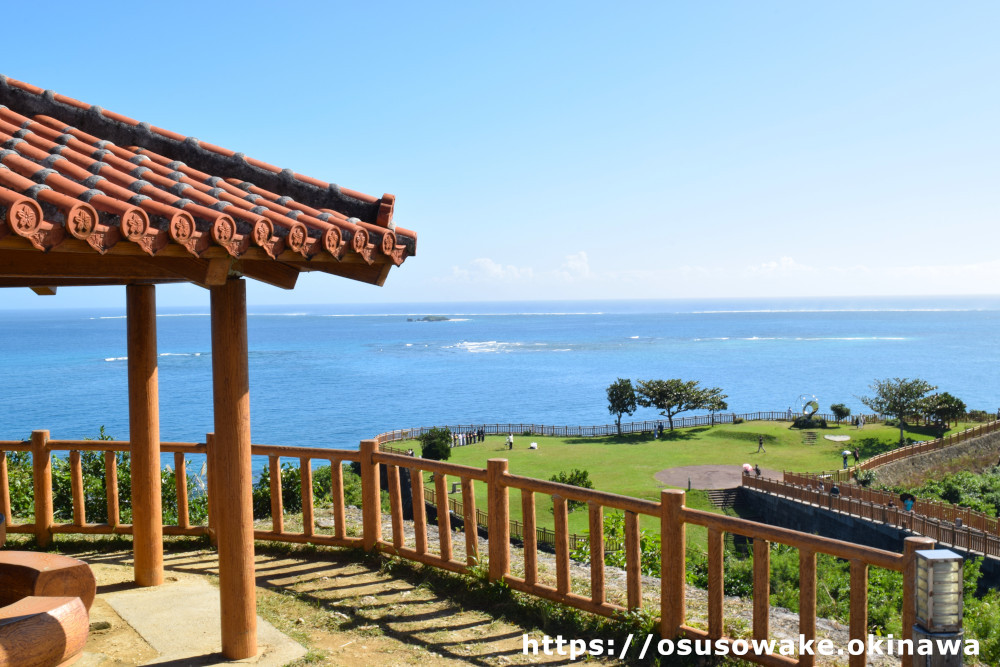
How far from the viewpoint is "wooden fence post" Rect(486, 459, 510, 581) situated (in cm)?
554

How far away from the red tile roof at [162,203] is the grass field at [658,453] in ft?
81.1

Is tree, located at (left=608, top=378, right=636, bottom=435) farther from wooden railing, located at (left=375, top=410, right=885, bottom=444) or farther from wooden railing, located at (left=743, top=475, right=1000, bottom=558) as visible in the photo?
wooden railing, located at (left=743, top=475, right=1000, bottom=558)

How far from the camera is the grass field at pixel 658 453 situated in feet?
111

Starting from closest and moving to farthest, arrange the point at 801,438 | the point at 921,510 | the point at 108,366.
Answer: the point at 921,510 < the point at 801,438 < the point at 108,366

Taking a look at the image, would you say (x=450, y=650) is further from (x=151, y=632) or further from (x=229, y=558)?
(x=151, y=632)

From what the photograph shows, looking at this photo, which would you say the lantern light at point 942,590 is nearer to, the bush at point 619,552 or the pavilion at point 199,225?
the pavilion at point 199,225

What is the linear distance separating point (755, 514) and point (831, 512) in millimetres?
3896

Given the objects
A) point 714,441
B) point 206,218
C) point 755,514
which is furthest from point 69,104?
point 714,441

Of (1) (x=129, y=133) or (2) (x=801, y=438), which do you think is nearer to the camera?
(1) (x=129, y=133)

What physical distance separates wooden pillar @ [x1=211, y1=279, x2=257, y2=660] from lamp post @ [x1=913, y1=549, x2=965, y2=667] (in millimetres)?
3477

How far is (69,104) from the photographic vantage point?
475cm

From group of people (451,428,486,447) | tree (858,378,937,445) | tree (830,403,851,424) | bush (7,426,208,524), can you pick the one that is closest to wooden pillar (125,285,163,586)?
bush (7,426,208,524)

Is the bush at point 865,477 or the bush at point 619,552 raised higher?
the bush at point 619,552

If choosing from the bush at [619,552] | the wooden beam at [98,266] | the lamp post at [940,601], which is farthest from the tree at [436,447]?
the lamp post at [940,601]
